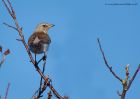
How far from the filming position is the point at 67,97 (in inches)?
115

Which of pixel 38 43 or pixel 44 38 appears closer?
pixel 38 43

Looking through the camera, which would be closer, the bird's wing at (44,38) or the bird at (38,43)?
the bird at (38,43)

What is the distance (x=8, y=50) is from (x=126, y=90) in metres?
2.16

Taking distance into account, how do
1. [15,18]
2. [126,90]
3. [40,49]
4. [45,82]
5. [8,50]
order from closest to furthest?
[126,90]
[45,82]
[15,18]
[8,50]
[40,49]

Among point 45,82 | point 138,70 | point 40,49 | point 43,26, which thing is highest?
point 43,26

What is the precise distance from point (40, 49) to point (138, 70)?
326 centimetres

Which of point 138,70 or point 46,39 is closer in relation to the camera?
point 138,70

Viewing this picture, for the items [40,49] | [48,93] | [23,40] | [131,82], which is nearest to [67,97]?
[48,93]

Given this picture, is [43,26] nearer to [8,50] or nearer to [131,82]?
[8,50]

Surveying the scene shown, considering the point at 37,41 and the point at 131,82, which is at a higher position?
the point at 37,41

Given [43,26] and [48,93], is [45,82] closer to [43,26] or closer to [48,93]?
[48,93]

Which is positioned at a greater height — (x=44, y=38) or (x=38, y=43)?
(x=44, y=38)

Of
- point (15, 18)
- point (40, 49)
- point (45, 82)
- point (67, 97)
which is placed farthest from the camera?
point (40, 49)

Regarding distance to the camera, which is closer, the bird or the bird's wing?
the bird
